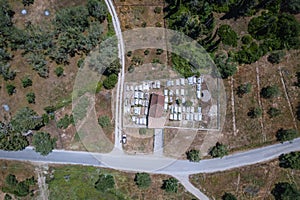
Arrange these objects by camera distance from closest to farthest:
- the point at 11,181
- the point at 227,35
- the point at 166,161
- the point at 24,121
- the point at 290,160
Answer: the point at 290,160 → the point at 11,181 → the point at 166,161 → the point at 227,35 → the point at 24,121

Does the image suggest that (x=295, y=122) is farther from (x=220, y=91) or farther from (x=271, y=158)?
(x=220, y=91)

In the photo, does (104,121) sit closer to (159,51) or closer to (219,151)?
(159,51)

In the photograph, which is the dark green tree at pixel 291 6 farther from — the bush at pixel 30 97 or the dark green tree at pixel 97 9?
the bush at pixel 30 97

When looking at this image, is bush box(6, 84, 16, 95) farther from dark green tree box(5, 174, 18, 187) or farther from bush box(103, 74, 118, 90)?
bush box(103, 74, 118, 90)

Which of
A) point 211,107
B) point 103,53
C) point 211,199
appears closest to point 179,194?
point 211,199

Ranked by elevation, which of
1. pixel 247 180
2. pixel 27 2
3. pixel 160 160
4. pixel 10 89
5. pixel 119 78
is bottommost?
pixel 247 180

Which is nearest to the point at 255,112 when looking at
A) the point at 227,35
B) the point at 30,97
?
the point at 227,35

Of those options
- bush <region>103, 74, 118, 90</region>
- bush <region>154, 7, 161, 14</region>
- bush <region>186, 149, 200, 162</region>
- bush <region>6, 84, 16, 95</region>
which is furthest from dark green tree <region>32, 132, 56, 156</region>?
bush <region>154, 7, 161, 14</region>
